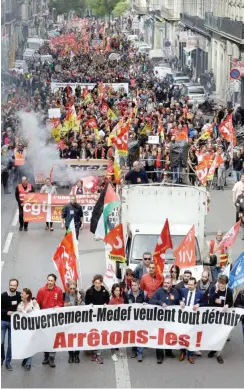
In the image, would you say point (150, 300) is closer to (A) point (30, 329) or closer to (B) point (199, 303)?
(B) point (199, 303)

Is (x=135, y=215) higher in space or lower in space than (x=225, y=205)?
higher

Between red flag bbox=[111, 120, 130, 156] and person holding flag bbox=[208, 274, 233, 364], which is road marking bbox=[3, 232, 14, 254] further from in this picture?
person holding flag bbox=[208, 274, 233, 364]

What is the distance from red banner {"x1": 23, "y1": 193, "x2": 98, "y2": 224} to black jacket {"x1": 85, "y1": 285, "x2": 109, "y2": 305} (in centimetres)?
1026

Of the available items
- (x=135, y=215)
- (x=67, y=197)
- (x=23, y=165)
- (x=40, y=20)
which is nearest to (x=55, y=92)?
(x=23, y=165)

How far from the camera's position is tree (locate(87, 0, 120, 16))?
146m

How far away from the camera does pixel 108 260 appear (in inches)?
796

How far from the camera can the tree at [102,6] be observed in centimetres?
14638

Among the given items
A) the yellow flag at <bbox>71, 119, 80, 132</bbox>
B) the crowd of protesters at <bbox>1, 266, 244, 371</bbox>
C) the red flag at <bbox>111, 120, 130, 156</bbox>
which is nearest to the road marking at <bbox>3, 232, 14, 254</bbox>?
the red flag at <bbox>111, 120, 130, 156</bbox>

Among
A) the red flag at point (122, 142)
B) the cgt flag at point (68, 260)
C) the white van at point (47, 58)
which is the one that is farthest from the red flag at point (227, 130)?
the white van at point (47, 58)

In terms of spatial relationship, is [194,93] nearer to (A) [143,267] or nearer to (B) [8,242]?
(B) [8,242]

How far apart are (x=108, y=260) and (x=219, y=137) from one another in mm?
18695

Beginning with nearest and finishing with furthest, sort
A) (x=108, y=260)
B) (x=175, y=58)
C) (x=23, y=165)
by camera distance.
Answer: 1. (x=108, y=260)
2. (x=23, y=165)
3. (x=175, y=58)

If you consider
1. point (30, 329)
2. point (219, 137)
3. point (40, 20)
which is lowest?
point (40, 20)

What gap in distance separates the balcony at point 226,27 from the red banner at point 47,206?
2951cm
